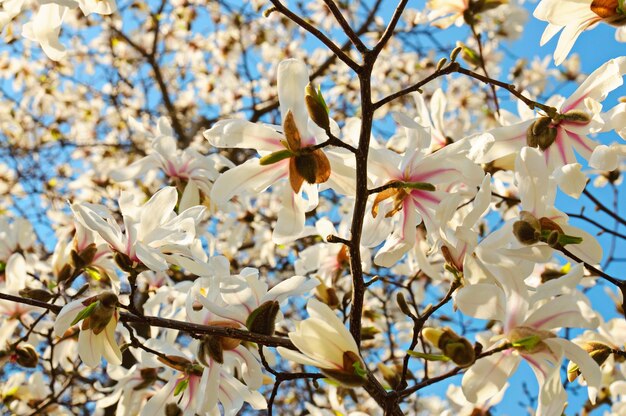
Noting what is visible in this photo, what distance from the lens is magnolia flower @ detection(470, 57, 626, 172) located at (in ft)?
2.97

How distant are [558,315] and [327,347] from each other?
279 millimetres

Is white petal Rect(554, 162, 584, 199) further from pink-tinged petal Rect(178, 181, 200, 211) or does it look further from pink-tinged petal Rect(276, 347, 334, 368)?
pink-tinged petal Rect(178, 181, 200, 211)

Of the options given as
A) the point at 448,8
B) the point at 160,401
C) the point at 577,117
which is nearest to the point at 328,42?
the point at 577,117

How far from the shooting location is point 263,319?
0.83m

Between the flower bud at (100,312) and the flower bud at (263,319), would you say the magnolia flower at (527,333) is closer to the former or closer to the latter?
the flower bud at (263,319)

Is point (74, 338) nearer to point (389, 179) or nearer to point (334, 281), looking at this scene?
point (334, 281)

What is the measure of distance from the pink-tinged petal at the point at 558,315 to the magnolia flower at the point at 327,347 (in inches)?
8.5

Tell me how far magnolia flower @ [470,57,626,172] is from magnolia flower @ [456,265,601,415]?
10.2 inches

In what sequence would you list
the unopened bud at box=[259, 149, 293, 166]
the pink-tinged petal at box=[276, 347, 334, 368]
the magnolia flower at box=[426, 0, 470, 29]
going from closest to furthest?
the pink-tinged petal at box=[276, 347, 334, 368], the unopened bud at box=[259, 149, 293, 166], the magnolia flower at box=[426, 0, 470, 29]

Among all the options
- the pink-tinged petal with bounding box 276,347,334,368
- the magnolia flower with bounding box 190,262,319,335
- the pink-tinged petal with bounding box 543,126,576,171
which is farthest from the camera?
the pink-tinged petal with bounding box 543,126,576,171

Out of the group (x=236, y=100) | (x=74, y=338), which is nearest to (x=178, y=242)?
(x=74, y=338)

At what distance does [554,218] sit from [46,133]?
3711mm

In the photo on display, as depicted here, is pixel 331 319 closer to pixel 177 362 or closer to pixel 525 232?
pixel 525 232

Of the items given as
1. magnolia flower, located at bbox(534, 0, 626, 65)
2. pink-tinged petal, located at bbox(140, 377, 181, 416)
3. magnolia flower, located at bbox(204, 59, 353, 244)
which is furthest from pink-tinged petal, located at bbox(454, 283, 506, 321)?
pink-tinged petal, located at bbox(140, 377, 181, 416)
